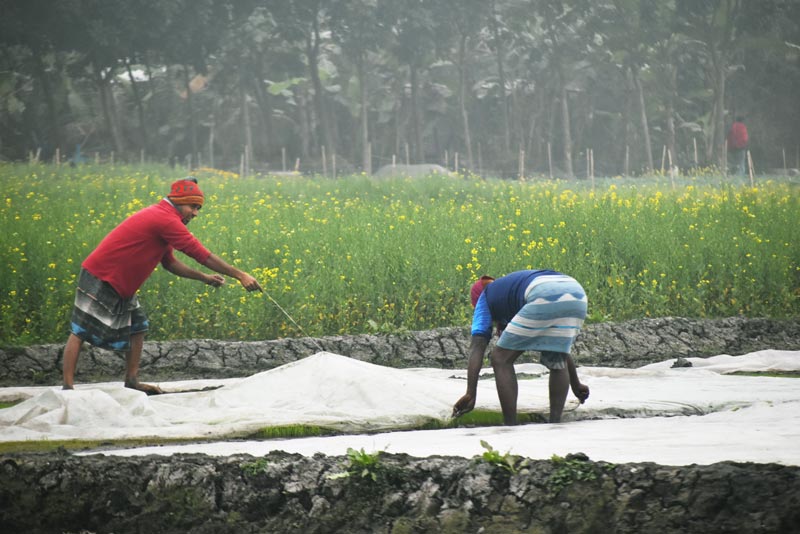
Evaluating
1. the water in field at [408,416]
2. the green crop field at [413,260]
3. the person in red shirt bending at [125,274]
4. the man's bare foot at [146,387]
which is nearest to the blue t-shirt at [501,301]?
the water in field at [408,416]

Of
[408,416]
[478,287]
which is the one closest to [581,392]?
[478,287]

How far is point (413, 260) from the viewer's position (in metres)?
12.5

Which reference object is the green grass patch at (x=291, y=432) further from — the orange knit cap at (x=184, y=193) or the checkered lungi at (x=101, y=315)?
the orange knit cap at (x=184, y=193)

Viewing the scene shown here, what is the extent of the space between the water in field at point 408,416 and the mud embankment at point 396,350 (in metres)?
1.83

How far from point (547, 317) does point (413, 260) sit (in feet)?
21.7

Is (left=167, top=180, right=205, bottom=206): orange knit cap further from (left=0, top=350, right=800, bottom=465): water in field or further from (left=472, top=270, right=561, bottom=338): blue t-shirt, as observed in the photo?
(left=472, top=270, right=561, bottom=338): blue t-shirt

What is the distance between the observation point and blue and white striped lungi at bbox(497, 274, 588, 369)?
5.94 metres

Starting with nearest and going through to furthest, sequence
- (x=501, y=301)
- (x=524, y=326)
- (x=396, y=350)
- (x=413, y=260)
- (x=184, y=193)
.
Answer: (x=524, y=326)
(x=501, y=301)
(x=184, y=193)
(x=396, y=350)
(x=413, y=260)

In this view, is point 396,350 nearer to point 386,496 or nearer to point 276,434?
point 276,434

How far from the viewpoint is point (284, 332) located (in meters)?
11.3

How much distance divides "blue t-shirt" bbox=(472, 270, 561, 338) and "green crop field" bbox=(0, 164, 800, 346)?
178 inches

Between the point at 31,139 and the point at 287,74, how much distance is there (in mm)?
10772

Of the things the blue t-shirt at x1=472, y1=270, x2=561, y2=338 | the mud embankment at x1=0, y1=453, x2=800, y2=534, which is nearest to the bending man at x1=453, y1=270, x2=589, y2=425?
the blue t-shirt at x1=472, y1=270, x2=561, y2=338

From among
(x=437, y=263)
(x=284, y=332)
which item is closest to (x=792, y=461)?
(x=284, y=332)
